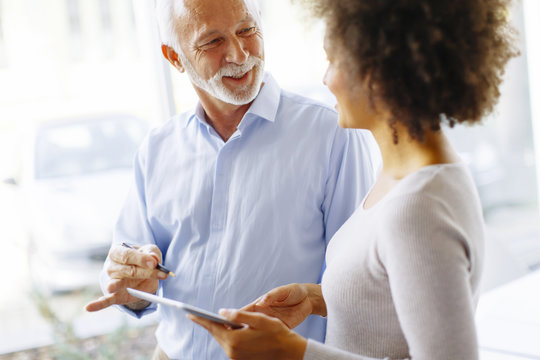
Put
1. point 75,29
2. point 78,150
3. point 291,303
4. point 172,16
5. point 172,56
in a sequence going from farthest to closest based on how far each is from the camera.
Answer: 1. point 78,150
2. point 75,29
3. point 172,56
4. point 172,16
5. point 291,303

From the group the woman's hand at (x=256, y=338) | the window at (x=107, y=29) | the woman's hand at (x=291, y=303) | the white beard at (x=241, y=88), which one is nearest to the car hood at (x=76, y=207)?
the window at (x=107, y=29)

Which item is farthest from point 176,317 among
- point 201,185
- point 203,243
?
point 201,185

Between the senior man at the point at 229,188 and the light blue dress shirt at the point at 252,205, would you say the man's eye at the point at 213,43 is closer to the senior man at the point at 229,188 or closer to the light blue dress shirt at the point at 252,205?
the senior man at the point at 229,188

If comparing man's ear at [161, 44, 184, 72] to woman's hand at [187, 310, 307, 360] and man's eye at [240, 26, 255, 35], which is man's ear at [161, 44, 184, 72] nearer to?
man's eye at [240, 26, 255, 35]

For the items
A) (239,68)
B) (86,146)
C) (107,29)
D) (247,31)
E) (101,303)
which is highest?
(107,29)

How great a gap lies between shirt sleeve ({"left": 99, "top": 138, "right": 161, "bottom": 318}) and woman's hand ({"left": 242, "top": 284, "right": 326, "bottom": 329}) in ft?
1.80

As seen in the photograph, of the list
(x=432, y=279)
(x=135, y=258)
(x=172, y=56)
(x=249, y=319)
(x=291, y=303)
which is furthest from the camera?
(x=172, y=56)

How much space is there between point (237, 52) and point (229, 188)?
38cm

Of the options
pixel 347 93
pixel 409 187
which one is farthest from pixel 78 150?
pixel 409 187

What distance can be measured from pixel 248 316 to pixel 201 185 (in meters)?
0.69

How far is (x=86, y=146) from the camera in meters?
2.59

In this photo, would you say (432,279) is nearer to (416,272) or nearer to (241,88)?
(416,272)

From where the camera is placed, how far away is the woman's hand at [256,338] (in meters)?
0.97

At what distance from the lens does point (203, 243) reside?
157 centimetres
